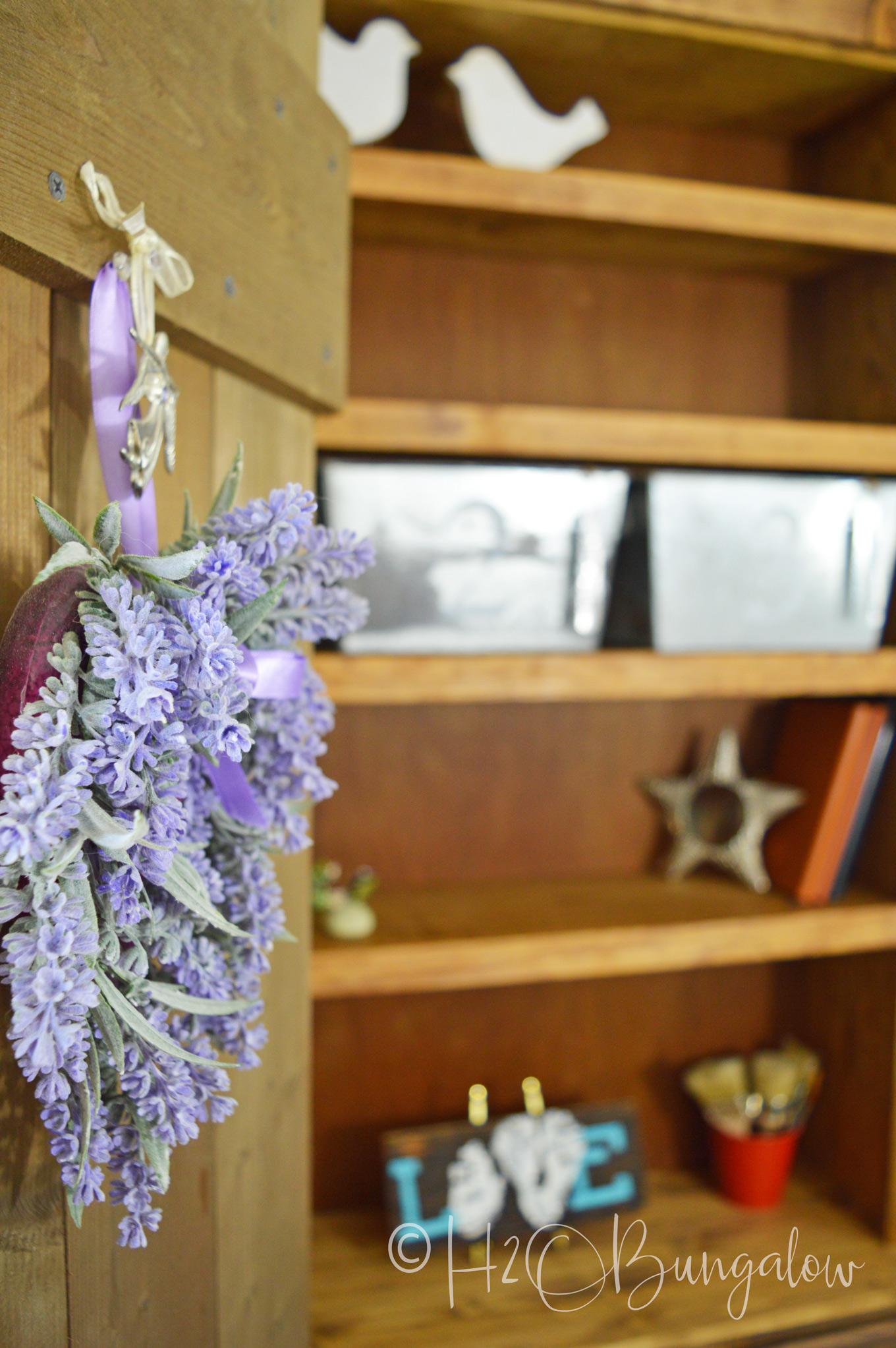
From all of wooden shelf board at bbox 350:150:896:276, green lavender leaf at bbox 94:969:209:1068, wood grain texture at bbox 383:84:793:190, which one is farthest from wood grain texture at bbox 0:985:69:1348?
wood grain texture at bbox 383:84:793:190

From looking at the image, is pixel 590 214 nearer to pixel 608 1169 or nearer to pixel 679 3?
pixel 679 3

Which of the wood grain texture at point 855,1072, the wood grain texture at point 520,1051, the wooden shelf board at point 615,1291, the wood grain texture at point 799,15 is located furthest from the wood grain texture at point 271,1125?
the wood grain texture at point 855,1072

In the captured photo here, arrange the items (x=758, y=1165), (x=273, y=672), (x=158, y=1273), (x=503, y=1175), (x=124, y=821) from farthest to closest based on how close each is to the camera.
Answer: (x=758, y=1165) → (x=503, y=1175) → (x=158, y=1273) → (x=273, y=672) → (x=124, y=821)

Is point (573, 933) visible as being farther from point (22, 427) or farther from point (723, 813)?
point (22, 427)

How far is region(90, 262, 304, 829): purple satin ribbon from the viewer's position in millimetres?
535

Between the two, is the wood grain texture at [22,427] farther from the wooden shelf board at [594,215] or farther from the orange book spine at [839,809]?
the orange book spine at [839,809]

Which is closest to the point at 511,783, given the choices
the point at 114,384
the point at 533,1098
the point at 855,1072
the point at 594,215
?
the point at 533,1098

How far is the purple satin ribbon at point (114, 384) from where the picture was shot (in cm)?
53

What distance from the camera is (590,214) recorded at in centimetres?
113

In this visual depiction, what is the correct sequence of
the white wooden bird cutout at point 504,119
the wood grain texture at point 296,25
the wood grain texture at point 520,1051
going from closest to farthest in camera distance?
1. the wood grain texture at point 296,25
2. the white wooden bird cutout at point 504,119
3. the wood grain texture at point 520,1051

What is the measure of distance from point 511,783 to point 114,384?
1046 mm

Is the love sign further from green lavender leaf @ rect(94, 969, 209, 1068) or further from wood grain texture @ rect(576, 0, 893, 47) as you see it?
wood grain texture @ rect(576, 0, 893, 47)

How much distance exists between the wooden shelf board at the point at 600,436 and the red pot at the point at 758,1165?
993mm

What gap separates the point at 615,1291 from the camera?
1.21 m
